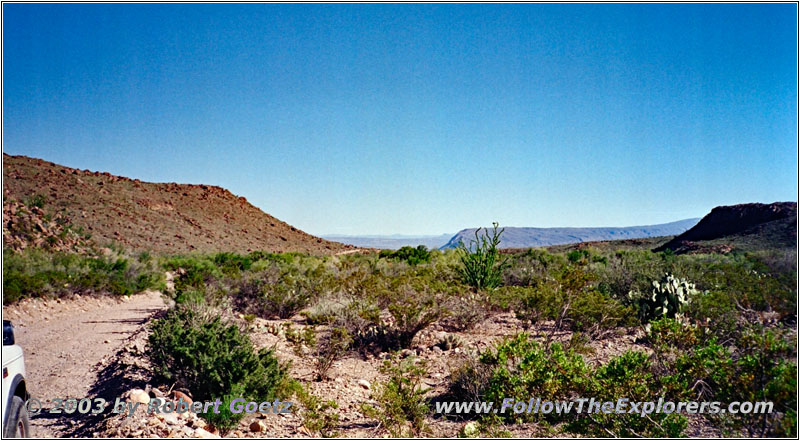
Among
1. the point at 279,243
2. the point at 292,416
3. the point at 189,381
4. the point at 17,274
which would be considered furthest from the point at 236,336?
the point at 279,243

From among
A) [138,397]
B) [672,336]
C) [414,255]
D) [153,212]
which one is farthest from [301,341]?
[153,212]

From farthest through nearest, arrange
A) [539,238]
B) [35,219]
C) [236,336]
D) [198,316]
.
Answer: [539,238] → [35,219] → [198,316] → [236,336]

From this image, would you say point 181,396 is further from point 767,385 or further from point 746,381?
point 767,385

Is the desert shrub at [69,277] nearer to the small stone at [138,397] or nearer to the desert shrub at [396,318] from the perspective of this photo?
the desert shrub at [396,318]

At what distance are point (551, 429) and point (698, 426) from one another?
1400 millimetres

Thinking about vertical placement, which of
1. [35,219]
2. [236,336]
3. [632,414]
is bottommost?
[632,414]

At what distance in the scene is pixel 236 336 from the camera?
22.8 feet

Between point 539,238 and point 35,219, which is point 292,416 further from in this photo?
point 539,238

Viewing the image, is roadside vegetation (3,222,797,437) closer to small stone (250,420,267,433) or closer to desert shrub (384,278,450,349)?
desert shrub (384,278,450,349)

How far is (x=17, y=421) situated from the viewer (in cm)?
396

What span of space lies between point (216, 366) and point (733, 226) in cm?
5956

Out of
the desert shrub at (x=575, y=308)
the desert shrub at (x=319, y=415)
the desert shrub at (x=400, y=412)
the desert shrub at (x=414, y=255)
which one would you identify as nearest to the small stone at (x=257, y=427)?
the desert shrub at (x=319, y=415)

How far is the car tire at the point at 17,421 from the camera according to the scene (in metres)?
3.83

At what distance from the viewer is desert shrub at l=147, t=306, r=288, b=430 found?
616 centimetres
